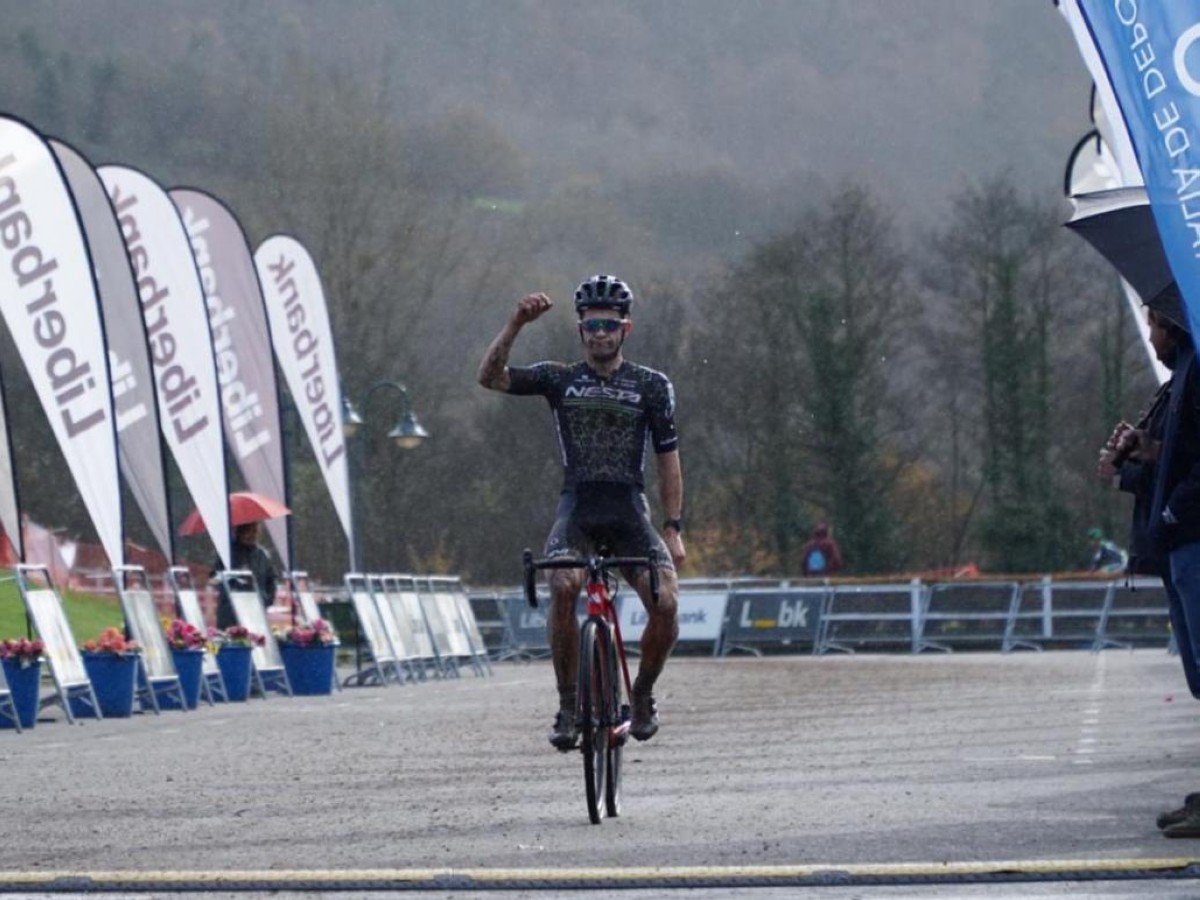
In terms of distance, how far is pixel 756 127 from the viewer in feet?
433

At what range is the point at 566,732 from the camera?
938 cm

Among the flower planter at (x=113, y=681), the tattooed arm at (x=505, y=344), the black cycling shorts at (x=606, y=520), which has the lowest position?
the flower planter at (x=113, y=681)

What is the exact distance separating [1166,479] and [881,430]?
58609mm

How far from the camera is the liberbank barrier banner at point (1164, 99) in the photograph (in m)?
8.62

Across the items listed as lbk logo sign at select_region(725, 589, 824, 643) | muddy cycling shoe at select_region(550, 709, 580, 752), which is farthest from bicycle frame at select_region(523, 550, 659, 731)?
lbk logo sign at select_region(725, 589, 824, 643)

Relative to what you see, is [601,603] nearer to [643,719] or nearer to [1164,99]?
[643,719]

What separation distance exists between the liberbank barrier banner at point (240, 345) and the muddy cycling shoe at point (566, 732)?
59.4ft

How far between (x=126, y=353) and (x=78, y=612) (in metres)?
14.0

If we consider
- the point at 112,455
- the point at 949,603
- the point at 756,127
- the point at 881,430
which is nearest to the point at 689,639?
the point at 949,603

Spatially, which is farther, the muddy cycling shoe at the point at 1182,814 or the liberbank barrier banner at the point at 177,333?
the liberbank barrier banner at the point at 177,333

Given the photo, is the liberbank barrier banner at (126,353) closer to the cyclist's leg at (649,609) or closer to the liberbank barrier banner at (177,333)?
the liberbank barrier banner at (177,333)

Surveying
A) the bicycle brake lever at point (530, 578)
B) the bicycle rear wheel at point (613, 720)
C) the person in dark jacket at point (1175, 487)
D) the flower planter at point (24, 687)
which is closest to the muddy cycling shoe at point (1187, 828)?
the person in dark jacket at point (1175, 487)

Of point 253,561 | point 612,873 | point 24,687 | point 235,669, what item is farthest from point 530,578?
point 253,561

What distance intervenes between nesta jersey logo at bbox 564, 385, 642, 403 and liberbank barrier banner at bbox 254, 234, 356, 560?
20152mm
